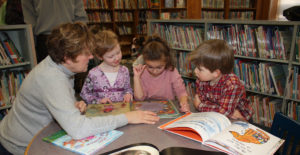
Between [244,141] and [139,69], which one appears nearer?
[244,141]

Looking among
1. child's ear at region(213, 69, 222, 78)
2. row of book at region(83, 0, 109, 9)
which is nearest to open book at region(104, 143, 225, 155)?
child's ear at region(213, 69, 222, 78)

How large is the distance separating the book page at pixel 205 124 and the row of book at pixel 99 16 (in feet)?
16.5

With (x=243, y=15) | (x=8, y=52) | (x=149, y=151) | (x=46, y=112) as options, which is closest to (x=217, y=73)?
(x=149, y=151)

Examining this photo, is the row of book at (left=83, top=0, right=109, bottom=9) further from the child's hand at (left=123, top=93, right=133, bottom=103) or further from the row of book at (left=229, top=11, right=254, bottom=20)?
the child's hand at (left=123, top=93, right=133, bottom=103)

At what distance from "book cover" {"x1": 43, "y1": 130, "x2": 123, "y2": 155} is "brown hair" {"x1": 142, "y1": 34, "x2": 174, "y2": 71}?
2.49 feet

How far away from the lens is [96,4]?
548cm

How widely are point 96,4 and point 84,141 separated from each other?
202 inches

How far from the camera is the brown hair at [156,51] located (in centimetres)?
161

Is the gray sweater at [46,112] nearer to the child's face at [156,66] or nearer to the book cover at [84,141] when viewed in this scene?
the book cover at [84,141]

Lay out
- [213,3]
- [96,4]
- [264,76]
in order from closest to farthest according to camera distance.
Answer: [264,76], [96,4], [213,3]

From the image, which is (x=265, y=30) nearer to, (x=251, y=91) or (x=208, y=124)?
(x=251, y=91)

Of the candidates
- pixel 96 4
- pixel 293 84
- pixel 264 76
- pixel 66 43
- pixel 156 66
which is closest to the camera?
pixel 66 43

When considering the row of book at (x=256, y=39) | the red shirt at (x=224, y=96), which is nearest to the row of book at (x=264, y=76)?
the row of book at (x=256, y=39)

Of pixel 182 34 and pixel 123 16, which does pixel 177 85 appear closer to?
pixel 182 34
